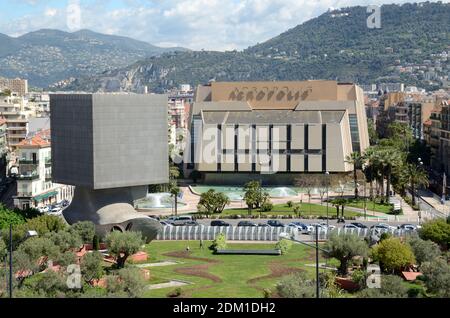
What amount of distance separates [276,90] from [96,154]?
62053mm

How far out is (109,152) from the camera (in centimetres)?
6331

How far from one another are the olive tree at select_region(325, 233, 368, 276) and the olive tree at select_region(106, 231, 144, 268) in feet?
39.9

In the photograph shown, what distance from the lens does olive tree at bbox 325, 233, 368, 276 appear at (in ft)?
161

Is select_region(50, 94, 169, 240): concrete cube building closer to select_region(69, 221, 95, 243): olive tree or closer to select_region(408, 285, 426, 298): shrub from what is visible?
select_region(69, 221, 95, 243): olive tree

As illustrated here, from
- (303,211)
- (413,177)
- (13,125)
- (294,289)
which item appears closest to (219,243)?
(303,211)

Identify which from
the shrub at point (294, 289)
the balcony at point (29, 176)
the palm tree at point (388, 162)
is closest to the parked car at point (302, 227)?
the palm tree at point (388, 162)

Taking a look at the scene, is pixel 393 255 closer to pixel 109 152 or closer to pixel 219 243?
pixel 219 243

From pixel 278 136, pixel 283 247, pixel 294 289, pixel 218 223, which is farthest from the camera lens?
pixel 278 136

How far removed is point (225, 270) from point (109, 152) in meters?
15.7

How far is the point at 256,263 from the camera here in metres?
55.7

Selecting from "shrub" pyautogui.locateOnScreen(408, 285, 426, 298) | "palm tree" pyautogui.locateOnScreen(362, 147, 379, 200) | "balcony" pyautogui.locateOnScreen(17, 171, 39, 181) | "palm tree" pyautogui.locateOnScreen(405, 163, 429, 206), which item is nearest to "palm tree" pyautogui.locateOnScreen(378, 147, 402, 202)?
"palm tree" pyautogui.locateOnScreen(362, 147, 379, 200)

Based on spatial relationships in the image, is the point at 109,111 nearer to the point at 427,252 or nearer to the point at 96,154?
the point at 96,154
